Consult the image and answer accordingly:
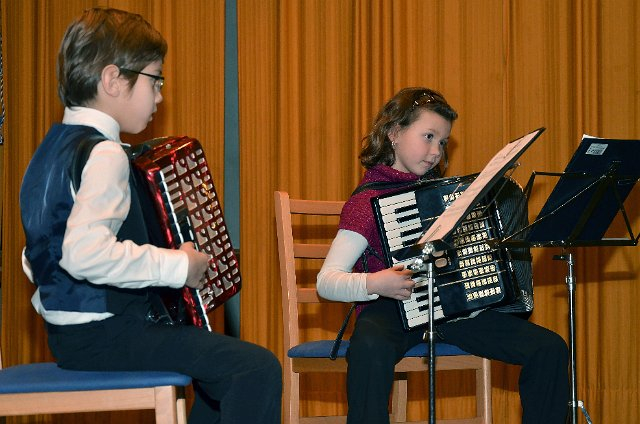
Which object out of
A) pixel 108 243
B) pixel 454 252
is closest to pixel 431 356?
pixel 454 252

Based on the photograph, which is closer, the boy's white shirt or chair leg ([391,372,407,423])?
the boy's white shirt

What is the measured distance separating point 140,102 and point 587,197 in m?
1.17

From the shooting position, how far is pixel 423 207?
91.2 inches

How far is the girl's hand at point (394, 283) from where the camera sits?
7.38 feet

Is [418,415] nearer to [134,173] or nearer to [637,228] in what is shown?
[637,228]

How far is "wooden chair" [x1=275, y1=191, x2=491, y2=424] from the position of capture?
247 centimetres

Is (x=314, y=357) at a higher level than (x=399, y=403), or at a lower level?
higher

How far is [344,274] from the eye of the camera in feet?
7.95

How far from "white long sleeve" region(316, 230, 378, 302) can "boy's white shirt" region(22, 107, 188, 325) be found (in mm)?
696

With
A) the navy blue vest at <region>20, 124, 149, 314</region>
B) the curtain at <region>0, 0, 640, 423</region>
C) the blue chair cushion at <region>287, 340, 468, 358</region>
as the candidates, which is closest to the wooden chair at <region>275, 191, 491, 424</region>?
the blue chair cushion at <region>287, 340, 468, 358</region>

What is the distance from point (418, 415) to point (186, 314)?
1.91 meters

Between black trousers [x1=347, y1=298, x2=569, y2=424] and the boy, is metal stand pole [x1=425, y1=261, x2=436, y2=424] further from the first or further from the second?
the boy

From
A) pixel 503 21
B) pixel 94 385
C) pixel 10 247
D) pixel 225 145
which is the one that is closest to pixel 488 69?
pixel 503 21

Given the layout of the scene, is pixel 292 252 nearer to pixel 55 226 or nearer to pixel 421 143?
pixel 421 143
